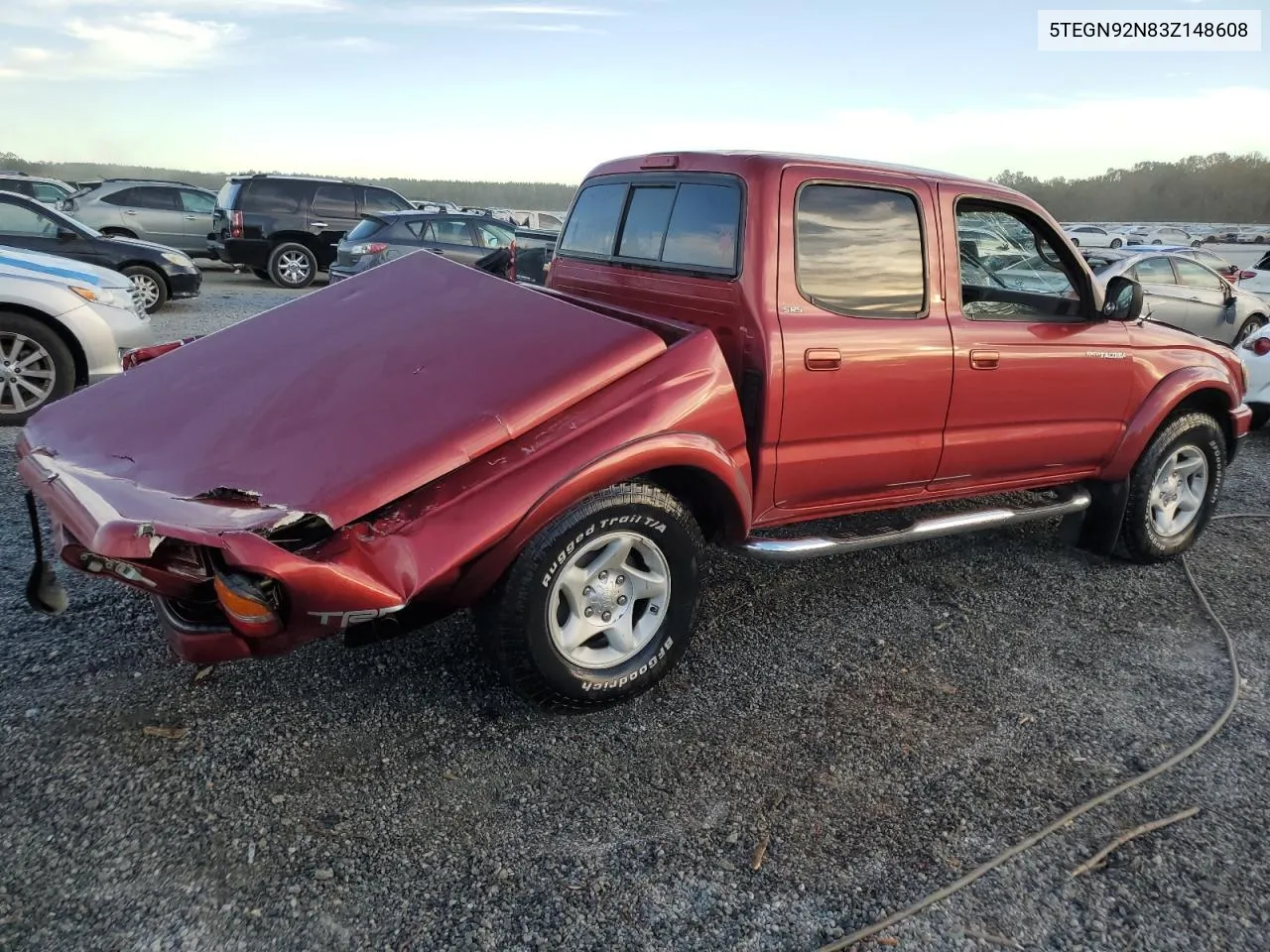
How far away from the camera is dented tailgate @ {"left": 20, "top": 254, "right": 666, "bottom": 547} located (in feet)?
8.11

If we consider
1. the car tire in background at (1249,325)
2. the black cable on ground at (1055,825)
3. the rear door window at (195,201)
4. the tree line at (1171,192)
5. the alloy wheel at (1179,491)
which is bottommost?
the black cable on ground at (1055,825)

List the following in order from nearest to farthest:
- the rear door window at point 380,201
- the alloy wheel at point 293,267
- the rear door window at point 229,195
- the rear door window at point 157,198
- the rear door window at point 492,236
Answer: the rear door window at point 492,236 → the rear door window at point 229,195 → the alloy wheel at point 293,267 → the rear door window at point 380,201 → the rear door window at point 157,198

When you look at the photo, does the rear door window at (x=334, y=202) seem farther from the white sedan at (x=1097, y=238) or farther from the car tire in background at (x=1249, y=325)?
the white sedan at (x=1097, y=238)

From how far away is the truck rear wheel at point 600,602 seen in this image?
2686mm

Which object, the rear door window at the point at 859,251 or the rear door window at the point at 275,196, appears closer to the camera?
the rear door window at the point at 859,251

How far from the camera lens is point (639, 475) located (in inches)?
114

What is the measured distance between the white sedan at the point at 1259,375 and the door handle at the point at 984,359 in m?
5.15

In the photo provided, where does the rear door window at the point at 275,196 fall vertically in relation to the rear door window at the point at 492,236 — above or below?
above

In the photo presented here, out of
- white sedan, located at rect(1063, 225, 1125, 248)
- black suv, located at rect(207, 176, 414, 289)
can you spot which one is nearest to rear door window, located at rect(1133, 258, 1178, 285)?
black suv, located at rect(207, 176, 414, 289)

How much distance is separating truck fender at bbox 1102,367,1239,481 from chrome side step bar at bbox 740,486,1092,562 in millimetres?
223

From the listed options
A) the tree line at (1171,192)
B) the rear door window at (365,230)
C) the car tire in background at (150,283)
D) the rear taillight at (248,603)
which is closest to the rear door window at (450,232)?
the rear door window at (365,230)

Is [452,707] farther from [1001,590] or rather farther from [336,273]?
[336,273]

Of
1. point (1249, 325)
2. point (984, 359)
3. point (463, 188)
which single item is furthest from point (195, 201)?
point (463, 188)

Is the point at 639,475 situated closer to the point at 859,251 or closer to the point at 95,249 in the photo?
the point at 859,251
